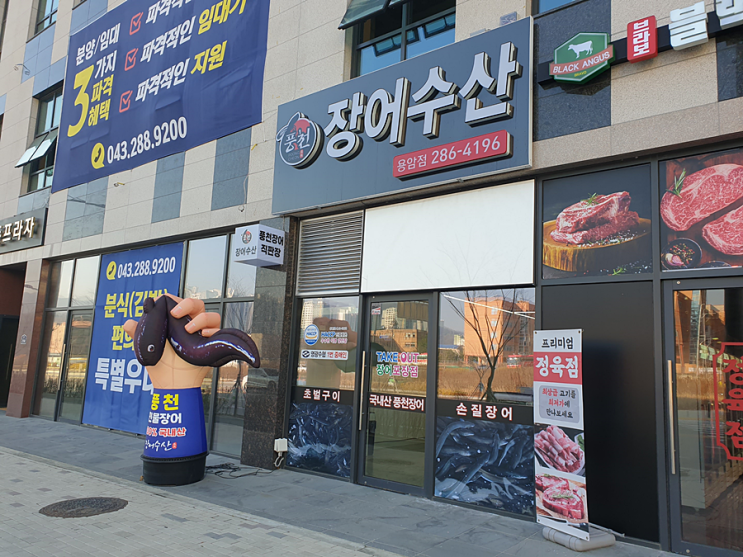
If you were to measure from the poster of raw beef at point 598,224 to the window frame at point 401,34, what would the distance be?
3.08 m

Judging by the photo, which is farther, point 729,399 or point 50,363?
point 50,363

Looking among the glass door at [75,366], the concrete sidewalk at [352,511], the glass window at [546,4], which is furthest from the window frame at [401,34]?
the glass door at [75,366]

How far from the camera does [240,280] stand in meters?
9.55

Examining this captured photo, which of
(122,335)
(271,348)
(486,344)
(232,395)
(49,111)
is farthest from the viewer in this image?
(49,111)

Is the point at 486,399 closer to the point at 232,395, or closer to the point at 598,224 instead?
the point at 598,224

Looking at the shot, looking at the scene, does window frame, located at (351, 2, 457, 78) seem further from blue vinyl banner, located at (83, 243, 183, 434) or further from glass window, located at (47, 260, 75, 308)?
glass window, located at (47, 260, 75, 308)

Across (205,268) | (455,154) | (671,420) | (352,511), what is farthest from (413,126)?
(205,268)

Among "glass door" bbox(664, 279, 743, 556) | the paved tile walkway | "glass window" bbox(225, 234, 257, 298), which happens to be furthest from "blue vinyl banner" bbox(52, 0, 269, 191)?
"glass door" bbox(664, 279, 743, 556)

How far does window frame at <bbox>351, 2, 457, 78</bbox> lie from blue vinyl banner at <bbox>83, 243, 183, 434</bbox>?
4916 mm

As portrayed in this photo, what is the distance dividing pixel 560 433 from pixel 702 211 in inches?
98.7

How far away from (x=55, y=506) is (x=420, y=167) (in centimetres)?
574

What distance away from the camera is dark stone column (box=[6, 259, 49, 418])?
13.2 meters

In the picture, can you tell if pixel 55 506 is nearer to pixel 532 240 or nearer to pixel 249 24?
pixel 532 240

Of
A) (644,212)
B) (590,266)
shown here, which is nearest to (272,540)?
(590,266)
